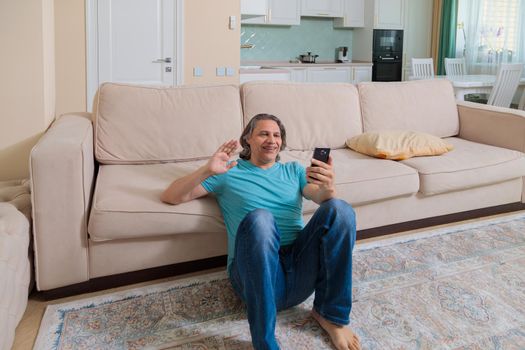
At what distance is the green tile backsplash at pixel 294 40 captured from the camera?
6.71 metres

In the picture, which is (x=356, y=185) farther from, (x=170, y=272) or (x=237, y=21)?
(x=237, y=21)

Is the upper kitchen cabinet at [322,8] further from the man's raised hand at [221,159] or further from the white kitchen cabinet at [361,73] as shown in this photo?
the man's raised hand at [221,159]

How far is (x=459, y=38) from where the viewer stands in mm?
6777

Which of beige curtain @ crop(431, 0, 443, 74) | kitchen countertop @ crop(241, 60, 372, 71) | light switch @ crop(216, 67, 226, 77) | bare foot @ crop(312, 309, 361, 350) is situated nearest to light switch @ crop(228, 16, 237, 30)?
light switch @ crop(216, 67, 226, 77)

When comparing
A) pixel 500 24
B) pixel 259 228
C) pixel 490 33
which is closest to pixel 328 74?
pixel 490 33

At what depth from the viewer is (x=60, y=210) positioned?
183 centimetres

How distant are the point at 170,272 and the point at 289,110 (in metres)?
1.20

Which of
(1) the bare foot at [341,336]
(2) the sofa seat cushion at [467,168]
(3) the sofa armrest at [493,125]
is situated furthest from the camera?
(3) the sofa armrest at [493,125]

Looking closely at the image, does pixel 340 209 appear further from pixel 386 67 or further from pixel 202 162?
A: pixel 386 67

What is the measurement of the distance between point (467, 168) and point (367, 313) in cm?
124

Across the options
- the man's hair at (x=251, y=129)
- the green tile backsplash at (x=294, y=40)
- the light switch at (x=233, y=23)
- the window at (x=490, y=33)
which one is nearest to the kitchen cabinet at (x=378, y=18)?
the green tile backsplash at (x=294, y=40)

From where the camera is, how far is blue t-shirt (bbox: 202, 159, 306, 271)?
1.76 m

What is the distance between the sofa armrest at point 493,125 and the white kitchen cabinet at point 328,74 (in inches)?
128

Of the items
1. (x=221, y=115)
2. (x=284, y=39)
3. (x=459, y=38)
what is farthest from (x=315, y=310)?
(x=459, y=38)
